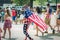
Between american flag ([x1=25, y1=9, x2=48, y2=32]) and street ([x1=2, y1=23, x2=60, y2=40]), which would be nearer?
american flag ([x1=25, y1=9, x2=48, y2=32])

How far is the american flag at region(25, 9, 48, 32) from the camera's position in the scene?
4.99m

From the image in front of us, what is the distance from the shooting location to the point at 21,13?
4.96 m

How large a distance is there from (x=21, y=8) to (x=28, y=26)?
40 centimetres

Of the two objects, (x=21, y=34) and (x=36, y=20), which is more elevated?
(x=36, y=20)

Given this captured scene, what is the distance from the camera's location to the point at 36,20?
516 cm

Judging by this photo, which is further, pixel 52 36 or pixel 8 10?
pixel 52 36

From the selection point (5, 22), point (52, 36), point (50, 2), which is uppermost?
point (50, 2)

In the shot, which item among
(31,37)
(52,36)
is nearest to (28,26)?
(31,37)

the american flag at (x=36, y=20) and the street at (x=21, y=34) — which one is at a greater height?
the american flag at (x=36, y=20)

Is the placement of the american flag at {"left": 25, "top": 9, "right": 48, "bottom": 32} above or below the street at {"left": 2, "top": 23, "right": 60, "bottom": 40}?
above

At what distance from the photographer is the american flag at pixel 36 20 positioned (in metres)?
4.99

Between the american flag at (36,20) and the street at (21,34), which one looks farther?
the street at (21,34)

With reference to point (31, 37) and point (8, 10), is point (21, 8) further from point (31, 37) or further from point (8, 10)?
point (31, 37)

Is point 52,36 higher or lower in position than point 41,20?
lower
